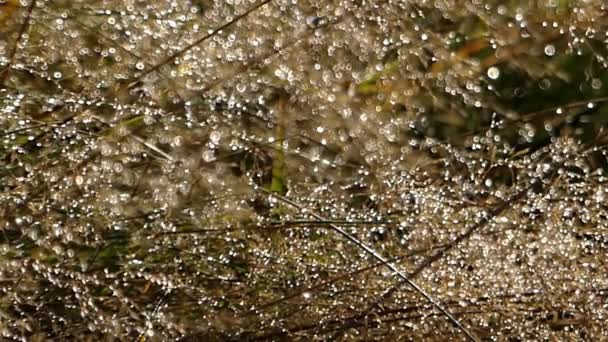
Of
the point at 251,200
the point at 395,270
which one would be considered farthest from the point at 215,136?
the point at 395,270

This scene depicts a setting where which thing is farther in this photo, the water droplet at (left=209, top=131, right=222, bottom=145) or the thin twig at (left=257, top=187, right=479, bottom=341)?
the water droplet at (left=209, top=131, right=222, bottom=145)

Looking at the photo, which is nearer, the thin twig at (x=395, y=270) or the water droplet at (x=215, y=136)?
the thin twig at (x=395, y=270)

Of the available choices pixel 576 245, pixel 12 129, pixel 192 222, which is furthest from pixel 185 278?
pixel 576 245

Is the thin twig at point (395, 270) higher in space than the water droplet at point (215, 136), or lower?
lower

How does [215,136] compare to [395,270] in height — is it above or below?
above

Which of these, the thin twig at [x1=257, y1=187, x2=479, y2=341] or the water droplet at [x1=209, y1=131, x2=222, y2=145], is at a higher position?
the water droplet at [x1=209, y1=131, x2=222, y2=145]

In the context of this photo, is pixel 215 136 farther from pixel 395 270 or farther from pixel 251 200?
pixel 395 270

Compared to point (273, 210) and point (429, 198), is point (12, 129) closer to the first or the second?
point (273, 210)

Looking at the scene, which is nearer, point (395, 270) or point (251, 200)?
point (395, 270)
